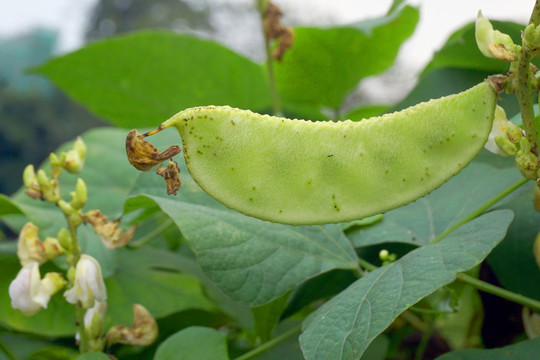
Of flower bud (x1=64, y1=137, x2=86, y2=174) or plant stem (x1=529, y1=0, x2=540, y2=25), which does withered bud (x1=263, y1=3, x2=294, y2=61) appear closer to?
flower bud (x1=64, y1=137, x2=86, y2=174)

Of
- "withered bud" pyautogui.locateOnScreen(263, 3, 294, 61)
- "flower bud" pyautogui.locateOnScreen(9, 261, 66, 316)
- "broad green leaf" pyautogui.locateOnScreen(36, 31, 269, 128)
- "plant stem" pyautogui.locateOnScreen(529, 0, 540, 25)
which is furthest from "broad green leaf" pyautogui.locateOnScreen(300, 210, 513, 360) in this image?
"broad green leaf" pyautogui.locateOnScreen(36, 31, 269, 128)

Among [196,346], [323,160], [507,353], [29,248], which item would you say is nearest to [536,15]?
[323,160]

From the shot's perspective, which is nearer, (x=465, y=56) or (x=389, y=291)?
(x=389, y=291)

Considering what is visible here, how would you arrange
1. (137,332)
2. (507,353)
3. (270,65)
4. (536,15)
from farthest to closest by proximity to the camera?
(270,65)
(137,332)
(507,353)
(536,15)

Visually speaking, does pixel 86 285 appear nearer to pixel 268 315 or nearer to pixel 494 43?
pixel 268 315

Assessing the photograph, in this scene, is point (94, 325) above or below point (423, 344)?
above

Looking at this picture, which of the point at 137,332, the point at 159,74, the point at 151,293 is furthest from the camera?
the point at 159,74

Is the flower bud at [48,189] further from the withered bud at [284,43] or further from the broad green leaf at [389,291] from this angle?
the withered bud at [284,43]
